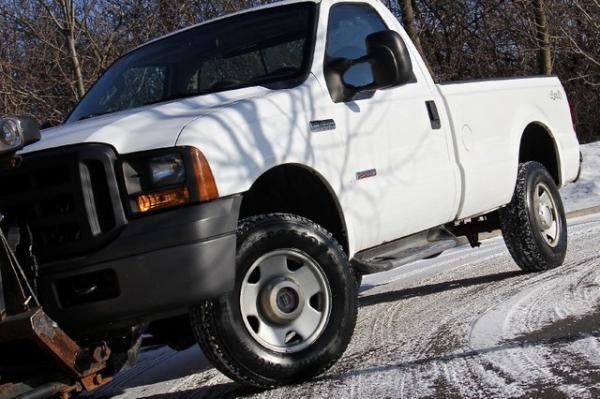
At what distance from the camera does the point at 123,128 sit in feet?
12.2

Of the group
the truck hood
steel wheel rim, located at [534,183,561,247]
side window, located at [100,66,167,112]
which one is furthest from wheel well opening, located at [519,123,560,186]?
the truck hood

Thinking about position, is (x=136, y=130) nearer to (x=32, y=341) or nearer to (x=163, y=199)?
(x=163, y=199)

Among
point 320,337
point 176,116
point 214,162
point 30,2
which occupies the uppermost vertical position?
point 30,2

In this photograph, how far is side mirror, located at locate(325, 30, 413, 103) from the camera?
15.2ft

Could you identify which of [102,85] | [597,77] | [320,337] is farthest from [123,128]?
[597,77]

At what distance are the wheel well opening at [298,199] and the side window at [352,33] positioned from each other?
0.74 meters

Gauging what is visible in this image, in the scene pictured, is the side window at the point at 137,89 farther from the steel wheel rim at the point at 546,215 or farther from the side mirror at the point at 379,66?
the steel wheel rim at the point at 546,215

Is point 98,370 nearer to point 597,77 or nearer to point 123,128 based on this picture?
point 123,128

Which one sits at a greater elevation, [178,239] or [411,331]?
[178,239]

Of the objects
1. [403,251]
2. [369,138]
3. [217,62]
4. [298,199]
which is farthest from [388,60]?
[403,251]

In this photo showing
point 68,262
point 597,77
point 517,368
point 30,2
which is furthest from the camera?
point 597,77

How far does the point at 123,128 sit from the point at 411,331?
7.49 ft

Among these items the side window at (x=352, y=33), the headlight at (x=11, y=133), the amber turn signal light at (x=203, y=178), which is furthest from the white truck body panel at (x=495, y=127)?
the headlight at (x=11, y=133)

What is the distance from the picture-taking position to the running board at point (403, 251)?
15.5 ft
